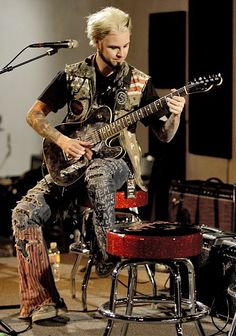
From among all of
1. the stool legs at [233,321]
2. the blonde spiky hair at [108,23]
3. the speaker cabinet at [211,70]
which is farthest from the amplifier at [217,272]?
the speaker cabinet at [211,70]

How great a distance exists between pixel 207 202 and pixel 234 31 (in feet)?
4.88

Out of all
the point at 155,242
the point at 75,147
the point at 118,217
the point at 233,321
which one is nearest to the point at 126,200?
the point at 118,217

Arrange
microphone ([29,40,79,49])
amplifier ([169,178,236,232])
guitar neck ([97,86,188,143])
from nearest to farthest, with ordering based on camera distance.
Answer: guitar neck ([97,86,188,143])
microphone ([29,40,79,49])
amplifier ([169,178,236,232])

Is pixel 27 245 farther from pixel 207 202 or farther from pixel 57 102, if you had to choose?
pixel 207 202

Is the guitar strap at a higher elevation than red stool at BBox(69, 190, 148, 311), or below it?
higher

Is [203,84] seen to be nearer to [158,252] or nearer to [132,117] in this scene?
[132,117]

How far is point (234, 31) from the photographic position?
6387mm

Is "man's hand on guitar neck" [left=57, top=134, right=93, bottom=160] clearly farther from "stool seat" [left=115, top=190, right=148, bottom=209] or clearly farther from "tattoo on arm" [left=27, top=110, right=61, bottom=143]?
"stool seat" [left=115, top=190, right=148, bottom=209]

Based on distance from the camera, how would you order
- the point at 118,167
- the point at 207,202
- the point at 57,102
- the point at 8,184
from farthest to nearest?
the point at 8,184, the point at 207,202, the point at 57,102, the point at 118,167

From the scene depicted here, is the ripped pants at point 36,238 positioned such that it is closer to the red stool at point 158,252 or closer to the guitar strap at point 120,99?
the guitar strap at point 120,99

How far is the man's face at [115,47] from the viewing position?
4.17 metres

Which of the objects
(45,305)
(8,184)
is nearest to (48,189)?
(45,305)

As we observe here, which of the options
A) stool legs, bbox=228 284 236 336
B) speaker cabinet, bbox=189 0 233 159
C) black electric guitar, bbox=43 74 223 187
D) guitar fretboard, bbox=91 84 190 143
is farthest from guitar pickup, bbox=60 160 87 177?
speaker cabinet, bbox=189 0 233 159

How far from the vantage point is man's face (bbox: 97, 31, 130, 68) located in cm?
417
